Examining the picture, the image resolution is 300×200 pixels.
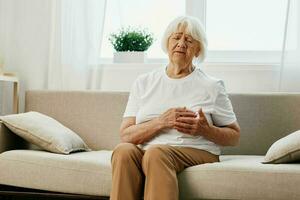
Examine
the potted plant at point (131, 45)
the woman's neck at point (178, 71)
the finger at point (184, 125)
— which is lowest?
the finger at point (184, 125)

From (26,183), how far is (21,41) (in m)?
1.55

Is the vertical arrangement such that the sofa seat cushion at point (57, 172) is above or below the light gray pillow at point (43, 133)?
below

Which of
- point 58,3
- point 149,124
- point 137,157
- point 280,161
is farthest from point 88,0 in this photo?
point 280,161

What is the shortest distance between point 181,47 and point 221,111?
0.39m

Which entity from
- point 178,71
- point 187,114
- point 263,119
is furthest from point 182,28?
point 263,119

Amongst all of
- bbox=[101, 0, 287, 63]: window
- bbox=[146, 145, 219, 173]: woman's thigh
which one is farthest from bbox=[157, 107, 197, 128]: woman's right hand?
bbox=[101, 0, 287, 63]: window

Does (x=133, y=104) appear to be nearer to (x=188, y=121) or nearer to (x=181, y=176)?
(x=188, y=121)

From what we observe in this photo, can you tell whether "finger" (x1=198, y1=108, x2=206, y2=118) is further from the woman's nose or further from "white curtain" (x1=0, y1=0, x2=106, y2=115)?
"white curtain" (x1=0, y1=0, x2=106, y2=115)

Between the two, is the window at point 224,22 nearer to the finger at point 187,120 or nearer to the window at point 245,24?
the window at point 245,24

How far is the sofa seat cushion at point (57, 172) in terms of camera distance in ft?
8.14

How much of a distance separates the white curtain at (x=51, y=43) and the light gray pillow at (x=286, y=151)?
5.19 ft

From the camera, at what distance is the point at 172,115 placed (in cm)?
254

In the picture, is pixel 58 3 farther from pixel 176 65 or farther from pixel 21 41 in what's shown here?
pixel 176 65

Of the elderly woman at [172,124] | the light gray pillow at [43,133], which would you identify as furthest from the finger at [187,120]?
the light gray pillow at [43,133]
